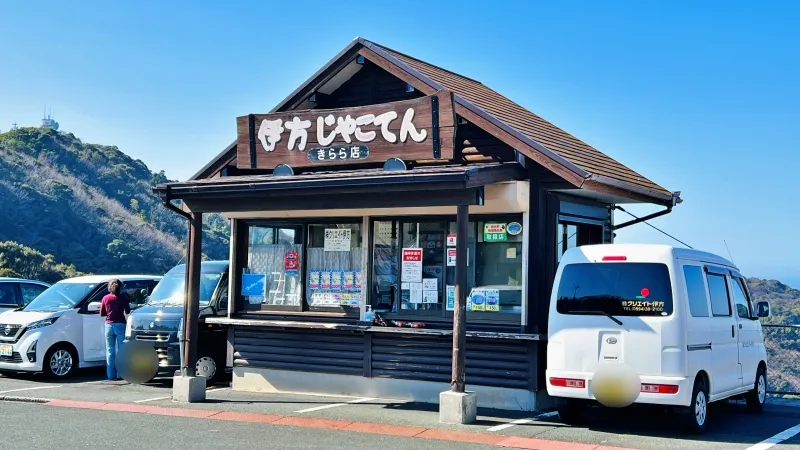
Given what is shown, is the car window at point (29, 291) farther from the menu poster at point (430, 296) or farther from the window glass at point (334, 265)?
the menu poster at point (430, 296)

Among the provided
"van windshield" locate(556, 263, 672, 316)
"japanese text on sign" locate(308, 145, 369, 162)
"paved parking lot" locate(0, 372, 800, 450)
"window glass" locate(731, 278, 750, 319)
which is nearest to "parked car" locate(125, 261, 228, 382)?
"paved parking lot" locate(0, 372, 800, 450)

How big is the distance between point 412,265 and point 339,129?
2.22 metres

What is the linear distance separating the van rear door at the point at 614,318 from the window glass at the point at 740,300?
2.17m

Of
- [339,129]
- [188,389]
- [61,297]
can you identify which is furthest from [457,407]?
[61,297]

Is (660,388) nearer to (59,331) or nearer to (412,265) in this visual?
(412,265)

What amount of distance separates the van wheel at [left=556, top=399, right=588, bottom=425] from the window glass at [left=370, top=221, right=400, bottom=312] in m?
3.27

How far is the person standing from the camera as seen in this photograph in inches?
572

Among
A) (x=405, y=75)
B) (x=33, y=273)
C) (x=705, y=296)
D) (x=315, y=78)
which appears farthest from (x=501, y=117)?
(x=33, y=273)

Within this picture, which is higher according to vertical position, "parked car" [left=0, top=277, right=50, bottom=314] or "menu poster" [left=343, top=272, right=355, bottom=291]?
"menu poster" [left=343, top=272, right=355, bottom=291]

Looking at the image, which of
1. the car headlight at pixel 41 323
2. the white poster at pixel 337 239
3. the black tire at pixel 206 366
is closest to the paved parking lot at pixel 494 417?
the black tire at pixel 206 366

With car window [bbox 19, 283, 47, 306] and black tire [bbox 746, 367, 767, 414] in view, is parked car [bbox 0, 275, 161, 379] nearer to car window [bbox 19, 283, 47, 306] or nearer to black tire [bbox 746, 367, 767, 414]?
car window [bbox 19, 283, 47, 306]

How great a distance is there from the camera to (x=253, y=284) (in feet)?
45.9

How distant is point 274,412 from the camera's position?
A: 1142cm

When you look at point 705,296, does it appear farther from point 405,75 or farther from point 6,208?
point 6,208
